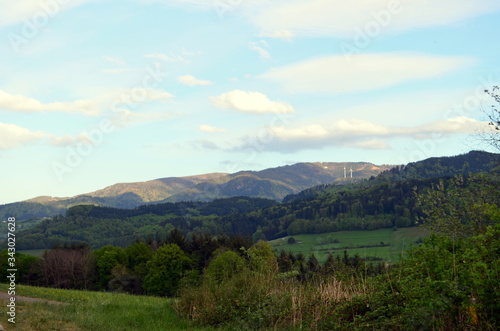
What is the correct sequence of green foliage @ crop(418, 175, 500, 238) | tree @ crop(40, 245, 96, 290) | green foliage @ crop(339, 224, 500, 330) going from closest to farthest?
green foliage @ crop(339, 224, 500, 330), green foliage @ crop(418, 175, 500, 238), tree @ crop(40, 245, 96, 290)

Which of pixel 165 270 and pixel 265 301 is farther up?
pixel 265 301

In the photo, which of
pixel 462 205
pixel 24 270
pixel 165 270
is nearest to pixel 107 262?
pixel 165 270

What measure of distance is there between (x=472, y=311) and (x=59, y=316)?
38.9 feet

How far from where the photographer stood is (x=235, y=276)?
15.8 metres

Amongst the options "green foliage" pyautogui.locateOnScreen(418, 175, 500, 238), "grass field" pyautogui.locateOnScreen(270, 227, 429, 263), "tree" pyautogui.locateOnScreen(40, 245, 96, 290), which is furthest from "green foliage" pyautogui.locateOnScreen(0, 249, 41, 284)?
"grass field" pyautogui.locateOnScreen(270, 227, 429, 263)

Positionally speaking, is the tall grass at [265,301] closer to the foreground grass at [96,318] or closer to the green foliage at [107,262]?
the foreground grass at [96,318]

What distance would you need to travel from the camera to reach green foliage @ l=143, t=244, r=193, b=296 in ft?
226

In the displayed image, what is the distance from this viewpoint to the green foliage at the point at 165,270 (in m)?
68.9

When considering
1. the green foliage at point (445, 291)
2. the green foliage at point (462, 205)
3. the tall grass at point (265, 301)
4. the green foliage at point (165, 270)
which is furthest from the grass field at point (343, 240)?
the green foliage at point (445, 291)

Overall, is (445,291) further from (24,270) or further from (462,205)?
(24,270)

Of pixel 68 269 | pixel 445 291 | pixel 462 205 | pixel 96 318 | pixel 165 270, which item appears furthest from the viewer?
pixel 68 269

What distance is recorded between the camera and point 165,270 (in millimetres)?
70312

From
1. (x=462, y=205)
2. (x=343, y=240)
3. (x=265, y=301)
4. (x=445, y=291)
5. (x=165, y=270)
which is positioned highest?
(x=462, y=205)

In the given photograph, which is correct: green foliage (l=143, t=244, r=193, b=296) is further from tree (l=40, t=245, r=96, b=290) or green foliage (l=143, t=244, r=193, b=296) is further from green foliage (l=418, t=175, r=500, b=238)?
green foliage (l=418, t=175, r=500, b=238)
